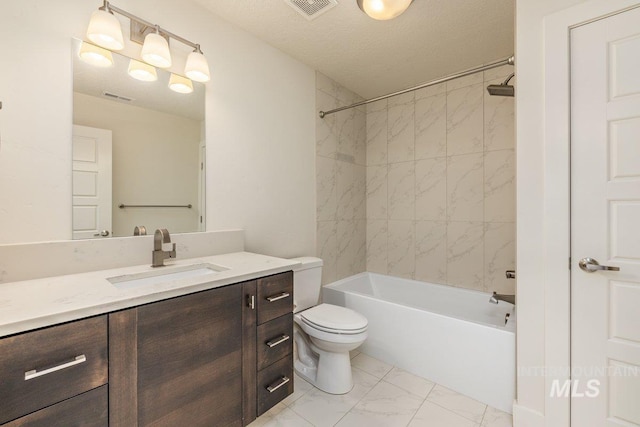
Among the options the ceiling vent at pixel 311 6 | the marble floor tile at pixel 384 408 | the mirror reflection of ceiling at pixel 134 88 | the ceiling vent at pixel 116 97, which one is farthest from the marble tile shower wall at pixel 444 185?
the ceiling vent at pixel 116 97

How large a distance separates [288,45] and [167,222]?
1576 millimetres

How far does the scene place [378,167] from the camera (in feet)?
9.99

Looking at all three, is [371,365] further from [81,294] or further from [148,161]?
[148,161]

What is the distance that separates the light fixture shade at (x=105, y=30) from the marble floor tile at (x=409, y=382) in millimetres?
2526

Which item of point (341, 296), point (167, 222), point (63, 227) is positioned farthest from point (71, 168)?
point (341, 296)

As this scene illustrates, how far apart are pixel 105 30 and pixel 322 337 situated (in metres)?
1.96

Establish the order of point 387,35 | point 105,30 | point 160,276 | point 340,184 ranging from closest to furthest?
point 105,30 < point 160,276 < point 387,35 < point 340,184

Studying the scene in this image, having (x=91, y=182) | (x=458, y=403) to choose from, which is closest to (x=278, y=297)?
(x=91, y=182)

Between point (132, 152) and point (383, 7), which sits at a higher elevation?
point (383, 7)

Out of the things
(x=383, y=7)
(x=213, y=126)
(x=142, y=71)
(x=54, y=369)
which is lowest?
(x=54, y=369)

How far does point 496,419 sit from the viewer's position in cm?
154

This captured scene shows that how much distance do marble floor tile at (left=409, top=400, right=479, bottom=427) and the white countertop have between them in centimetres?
117

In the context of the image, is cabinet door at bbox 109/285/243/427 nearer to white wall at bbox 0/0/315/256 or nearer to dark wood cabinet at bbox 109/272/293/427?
dark wood cabinet at bbox 109/272/293/427
